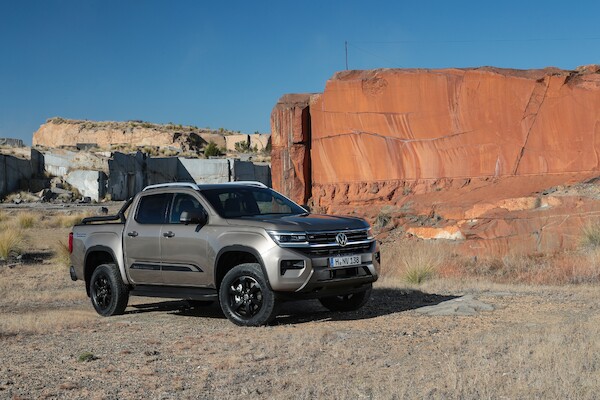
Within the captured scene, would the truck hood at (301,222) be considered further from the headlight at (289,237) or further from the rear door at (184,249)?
the rear door at (184,249)

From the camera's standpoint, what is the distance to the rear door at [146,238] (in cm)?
998

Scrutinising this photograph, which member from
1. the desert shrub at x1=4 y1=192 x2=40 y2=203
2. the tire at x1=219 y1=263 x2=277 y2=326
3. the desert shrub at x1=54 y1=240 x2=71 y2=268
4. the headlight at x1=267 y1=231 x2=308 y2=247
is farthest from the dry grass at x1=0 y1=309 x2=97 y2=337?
the desert shrub at x1=4 y1=192 x2=40 y2=203

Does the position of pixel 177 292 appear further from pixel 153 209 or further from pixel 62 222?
pixel 62 222

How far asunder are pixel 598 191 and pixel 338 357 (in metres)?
9.85

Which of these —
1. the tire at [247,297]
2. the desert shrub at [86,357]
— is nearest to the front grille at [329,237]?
the tire at [247,297]

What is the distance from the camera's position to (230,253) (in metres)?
9.20

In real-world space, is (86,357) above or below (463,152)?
below

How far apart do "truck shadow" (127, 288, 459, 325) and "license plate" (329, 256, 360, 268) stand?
78 centimetres

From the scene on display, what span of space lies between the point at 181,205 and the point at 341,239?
238cm

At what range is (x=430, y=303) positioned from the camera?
10508mm

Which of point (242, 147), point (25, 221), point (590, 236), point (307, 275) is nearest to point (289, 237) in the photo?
point (307, 275)

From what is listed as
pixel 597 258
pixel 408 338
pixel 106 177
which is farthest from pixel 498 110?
pixel 106 177

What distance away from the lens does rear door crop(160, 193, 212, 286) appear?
30.8 feet

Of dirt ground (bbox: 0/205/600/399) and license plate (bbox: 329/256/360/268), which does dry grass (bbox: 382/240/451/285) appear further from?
license plate (bbox: 329/256/360/268)
